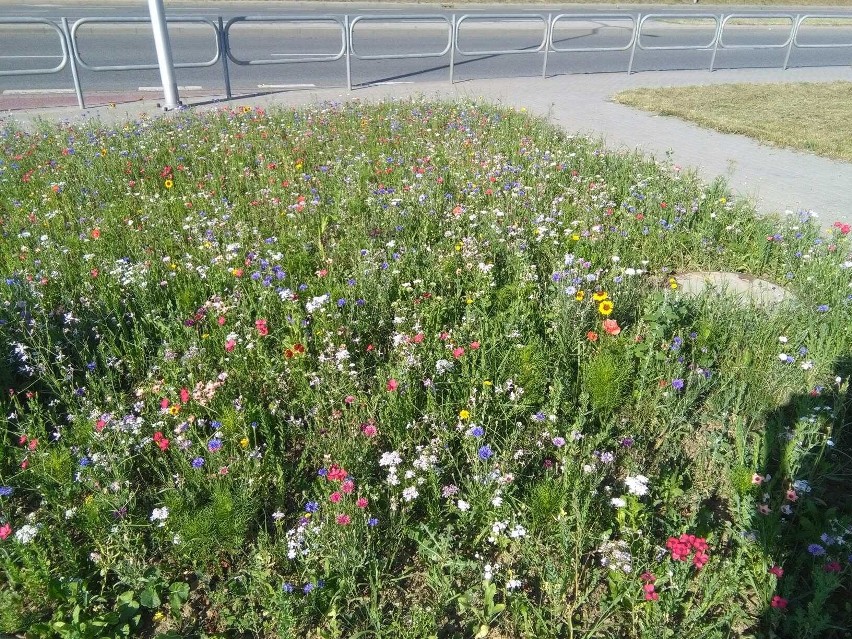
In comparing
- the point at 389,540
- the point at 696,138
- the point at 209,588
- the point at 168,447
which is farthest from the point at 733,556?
the point at 696,138

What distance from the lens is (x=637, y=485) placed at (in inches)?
111

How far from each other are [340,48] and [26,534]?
1793 centimetres

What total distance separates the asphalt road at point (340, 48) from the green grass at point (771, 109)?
3517 millimetres

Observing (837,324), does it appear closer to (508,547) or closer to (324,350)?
(508,547)

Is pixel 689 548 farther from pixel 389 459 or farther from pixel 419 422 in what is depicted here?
pixel 419 422

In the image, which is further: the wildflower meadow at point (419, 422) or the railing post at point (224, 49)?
the railing post at point (224, 49)

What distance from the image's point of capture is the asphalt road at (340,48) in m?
14.3

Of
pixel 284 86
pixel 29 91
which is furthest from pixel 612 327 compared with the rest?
pixel 29 91

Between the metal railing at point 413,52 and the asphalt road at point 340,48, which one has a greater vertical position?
the metal railing at point 413,52

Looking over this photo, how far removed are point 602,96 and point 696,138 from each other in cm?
369

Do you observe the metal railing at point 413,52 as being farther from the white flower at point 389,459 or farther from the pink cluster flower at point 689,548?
the pink cluster flower at point 689,548

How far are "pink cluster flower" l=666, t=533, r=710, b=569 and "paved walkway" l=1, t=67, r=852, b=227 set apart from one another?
4939 millimetres

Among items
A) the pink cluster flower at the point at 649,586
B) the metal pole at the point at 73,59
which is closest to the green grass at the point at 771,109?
the pink cluster flower at the point at 649,586

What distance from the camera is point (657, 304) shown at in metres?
4.21
